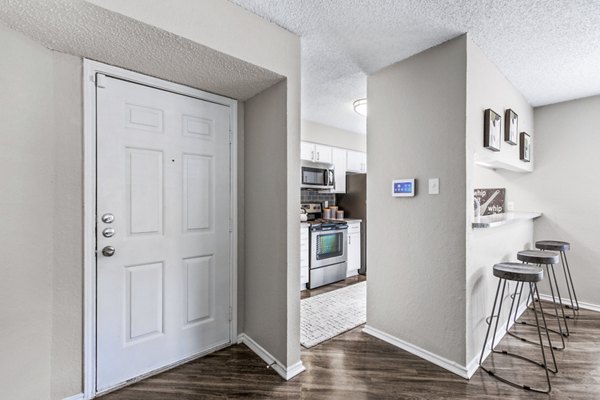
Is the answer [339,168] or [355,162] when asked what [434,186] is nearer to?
[339,168]

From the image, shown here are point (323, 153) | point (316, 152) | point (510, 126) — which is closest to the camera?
point (510, 126)

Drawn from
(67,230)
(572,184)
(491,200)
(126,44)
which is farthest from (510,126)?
(67,230)

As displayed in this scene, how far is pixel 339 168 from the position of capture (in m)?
4.55

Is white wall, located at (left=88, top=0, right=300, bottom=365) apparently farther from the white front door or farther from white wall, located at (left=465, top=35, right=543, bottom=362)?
white wall, located at (left=465, top=35, right=543, bottom=362)

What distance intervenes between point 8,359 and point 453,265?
105 inches

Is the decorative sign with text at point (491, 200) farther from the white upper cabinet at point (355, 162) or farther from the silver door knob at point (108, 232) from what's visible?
the silver door knob at point (108, 232)

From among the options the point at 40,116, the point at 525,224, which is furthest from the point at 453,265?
the point at 40,116

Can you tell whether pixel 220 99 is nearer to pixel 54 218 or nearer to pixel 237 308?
pixel 54 218

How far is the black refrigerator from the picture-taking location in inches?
181

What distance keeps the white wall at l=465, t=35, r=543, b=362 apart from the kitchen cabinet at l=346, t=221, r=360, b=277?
2.07 metres

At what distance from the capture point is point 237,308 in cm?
237

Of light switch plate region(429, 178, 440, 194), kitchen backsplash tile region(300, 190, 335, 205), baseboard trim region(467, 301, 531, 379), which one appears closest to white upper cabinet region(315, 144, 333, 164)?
kitchen backsplash tile region(300, 190, 335, 205)

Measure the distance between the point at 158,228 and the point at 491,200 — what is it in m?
3.65

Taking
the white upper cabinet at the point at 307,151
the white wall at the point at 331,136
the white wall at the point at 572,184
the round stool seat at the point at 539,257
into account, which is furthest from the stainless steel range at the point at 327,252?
the white wall at the point at 572,184
